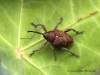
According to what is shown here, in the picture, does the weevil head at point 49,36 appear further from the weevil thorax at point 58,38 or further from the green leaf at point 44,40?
the green leaf at point 44,40

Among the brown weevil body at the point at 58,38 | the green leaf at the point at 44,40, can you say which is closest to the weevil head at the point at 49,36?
the brown weevil body at the point at 58,38

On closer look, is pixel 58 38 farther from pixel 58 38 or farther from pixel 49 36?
pixel 49 36

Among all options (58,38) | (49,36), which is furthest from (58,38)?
(49,36)

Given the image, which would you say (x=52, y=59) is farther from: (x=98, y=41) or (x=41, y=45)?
(x=98, y=41)

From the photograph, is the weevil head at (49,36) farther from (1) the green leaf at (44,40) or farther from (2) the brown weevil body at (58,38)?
(1) the green leaf at (44,40)

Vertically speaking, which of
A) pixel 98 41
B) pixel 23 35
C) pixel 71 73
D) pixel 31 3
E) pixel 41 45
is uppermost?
pixel 31 3

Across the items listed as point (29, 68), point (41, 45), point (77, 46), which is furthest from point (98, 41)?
point (29, 68)
